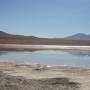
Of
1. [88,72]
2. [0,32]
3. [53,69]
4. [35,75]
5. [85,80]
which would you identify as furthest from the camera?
[0,32]

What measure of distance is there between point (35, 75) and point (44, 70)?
2015mm

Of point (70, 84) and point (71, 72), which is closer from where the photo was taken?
point (70, 84)

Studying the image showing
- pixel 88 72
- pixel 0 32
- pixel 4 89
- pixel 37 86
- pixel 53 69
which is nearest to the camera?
pixel 4 89

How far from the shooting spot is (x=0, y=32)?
14175cm

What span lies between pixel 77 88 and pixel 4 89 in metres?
2.87

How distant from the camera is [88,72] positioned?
15344 mm

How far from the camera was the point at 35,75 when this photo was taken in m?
14.2

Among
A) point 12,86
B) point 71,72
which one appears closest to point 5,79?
point 12,86

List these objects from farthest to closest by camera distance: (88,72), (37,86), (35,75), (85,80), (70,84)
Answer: (88,72)
(35,75)
(85,80)
(70,84)
(37,86)

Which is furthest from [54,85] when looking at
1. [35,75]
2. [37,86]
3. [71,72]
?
[71,72]

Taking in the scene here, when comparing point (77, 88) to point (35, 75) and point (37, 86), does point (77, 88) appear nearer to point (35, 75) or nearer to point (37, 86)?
point (37, 86)

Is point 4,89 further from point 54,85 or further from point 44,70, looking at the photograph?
point 44,70

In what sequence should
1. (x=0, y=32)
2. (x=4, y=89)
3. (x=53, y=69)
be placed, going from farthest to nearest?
(x=0, y=32) → (x=53, y=69) → (x=4, y=89)

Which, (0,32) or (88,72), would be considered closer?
(88,72)
